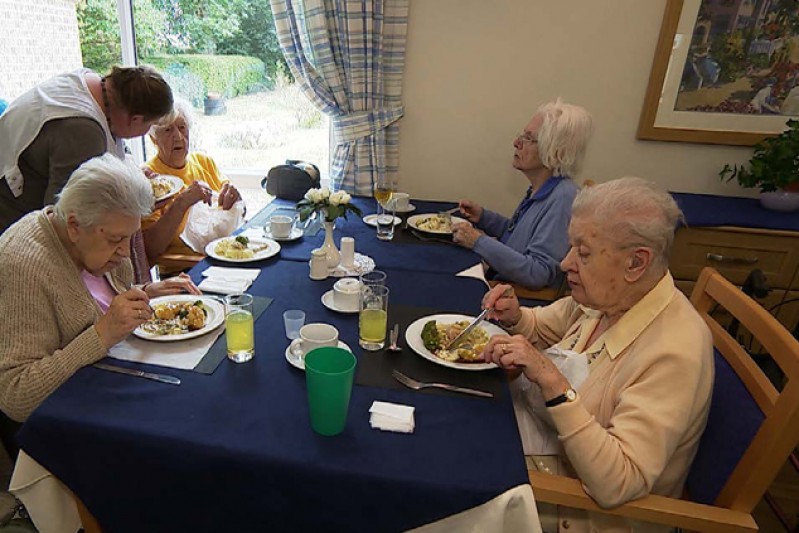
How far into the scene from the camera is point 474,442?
3.29 ft

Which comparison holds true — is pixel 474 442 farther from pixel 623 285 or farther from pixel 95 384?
pixel 95 384

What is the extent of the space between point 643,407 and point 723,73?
238 cm

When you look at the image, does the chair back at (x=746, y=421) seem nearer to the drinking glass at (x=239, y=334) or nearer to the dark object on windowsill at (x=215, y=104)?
the drinking glass at (x=239, y=334)

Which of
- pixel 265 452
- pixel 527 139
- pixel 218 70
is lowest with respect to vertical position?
pixel 265 452

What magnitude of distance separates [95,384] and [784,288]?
9.49 ft

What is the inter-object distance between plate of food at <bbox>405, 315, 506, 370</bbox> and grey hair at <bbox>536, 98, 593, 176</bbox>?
890 millimetres

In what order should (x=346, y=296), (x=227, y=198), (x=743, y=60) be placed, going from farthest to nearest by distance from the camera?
(x=743, y=60)
(x=227, y=198)
(x=346, y=296)

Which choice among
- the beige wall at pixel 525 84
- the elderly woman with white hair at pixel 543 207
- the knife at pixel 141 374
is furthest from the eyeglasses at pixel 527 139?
the knife at pixel 141 374

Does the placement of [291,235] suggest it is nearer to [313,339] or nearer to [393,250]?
[393,250]

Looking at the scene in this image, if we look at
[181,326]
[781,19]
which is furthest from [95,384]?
[781,19]

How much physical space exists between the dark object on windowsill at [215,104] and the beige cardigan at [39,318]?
2234mm

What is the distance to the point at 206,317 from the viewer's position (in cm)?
137

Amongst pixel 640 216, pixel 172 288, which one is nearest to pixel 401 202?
pixel 172 288

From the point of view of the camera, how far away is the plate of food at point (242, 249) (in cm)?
180
